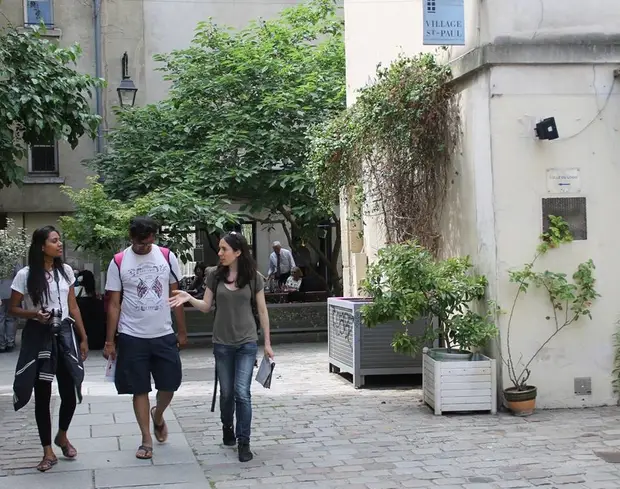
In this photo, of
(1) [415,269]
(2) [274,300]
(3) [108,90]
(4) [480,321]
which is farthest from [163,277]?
(3) [108,90]

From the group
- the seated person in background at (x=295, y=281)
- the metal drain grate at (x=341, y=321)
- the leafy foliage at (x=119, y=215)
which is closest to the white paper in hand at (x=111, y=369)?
the metal drain grate at (x=341, y=321)

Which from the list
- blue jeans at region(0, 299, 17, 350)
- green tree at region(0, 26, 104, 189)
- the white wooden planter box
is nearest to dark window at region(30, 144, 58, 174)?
blue jeans at region(0, 299, 17, 350)

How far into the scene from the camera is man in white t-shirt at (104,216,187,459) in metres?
6.54

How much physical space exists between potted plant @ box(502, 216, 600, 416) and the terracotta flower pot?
0.07 feet

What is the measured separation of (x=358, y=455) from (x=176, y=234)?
28.4ft

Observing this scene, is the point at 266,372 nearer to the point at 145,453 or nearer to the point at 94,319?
the point at 145,453

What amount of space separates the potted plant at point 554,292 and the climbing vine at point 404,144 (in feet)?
4.84

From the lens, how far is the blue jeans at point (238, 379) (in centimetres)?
668

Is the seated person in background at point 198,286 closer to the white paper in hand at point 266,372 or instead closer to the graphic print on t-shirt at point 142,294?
the white paper in hand at point 266,372

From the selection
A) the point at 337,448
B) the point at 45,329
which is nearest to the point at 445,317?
the point at 337,448

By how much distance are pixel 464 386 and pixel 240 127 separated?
8880 mm

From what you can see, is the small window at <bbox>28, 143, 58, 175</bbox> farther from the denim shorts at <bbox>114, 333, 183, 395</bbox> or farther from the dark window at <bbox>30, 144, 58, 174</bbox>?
the denim shorts at <bbox>114, 333, 183, 395</bbox>

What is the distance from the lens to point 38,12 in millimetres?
20406

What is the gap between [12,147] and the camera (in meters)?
11.3
